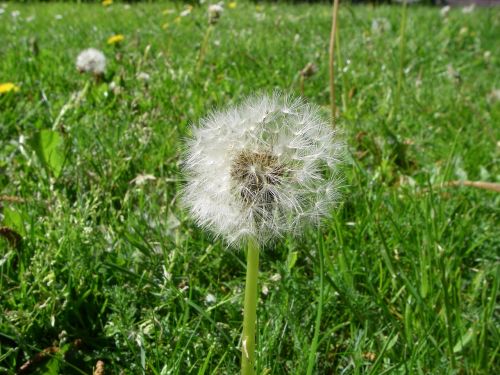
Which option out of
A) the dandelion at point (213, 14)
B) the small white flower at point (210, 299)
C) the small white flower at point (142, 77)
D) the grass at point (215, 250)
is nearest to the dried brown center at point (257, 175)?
the grass at point (215, 250)

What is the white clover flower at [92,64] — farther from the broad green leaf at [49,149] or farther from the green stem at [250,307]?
the green stem at [250,307]

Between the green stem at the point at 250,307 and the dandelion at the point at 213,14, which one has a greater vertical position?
the dandelion at the point at 213,14

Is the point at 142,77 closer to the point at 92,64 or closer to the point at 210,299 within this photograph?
the point at 92,64

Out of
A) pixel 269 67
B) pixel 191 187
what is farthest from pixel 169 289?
pixel 269 67

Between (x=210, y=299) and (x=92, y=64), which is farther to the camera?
(x=92, y=64)

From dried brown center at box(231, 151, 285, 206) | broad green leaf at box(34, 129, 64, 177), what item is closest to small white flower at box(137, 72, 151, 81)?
broad green leaf at box(34, 129, 64, 177)

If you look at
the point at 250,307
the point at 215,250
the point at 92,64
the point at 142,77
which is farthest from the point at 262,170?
the point at 92,64
